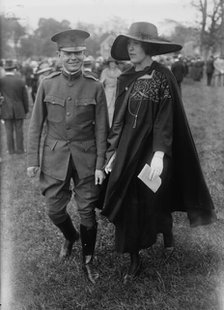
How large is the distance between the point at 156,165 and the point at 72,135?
31.3 inches

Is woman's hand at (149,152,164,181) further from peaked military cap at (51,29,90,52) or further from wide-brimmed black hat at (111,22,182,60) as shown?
peaked military cap at (51,29,90,52)

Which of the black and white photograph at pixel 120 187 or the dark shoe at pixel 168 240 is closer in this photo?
the black and white photograph at pixel 120 187

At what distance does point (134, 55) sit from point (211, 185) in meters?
3.07

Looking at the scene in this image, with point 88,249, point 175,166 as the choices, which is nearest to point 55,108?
point 175,166

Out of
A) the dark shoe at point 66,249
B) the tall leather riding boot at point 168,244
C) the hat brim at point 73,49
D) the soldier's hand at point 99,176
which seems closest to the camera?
the hat brim at point 73,49

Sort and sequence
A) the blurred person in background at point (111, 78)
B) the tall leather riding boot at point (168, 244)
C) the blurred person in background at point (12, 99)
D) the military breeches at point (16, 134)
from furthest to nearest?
the military breeches at point (16, 134) < the blurred person in background at point (12, 99) < the blurred person in background at point (111, 78) < the tall leather riding boot at point (168, 244)

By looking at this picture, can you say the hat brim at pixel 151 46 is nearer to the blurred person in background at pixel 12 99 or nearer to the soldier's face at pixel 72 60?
the soldier's face at pixel 72 60

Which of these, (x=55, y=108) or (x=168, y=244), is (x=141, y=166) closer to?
(x=55, y=108)

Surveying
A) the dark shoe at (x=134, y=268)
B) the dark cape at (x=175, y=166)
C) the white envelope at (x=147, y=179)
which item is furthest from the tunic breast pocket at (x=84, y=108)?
the dark shoe at (x=134, y=268)

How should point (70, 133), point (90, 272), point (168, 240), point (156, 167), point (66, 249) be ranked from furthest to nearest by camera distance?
point (66, 249) → point (168, 240) → point (90, 272) → point (70, 133) → point (156, 167)

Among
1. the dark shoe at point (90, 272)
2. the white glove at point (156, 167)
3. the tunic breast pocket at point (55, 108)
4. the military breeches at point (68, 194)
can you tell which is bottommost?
the dark shoe at point (90, 272)

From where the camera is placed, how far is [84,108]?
12.0 feet

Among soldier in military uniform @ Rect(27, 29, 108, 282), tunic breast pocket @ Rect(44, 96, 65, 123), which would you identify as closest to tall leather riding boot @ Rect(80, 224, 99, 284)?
soldier in military uniform @ Rect(27, 29, 108, 282)

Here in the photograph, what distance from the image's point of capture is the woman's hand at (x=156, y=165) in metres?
3.34
